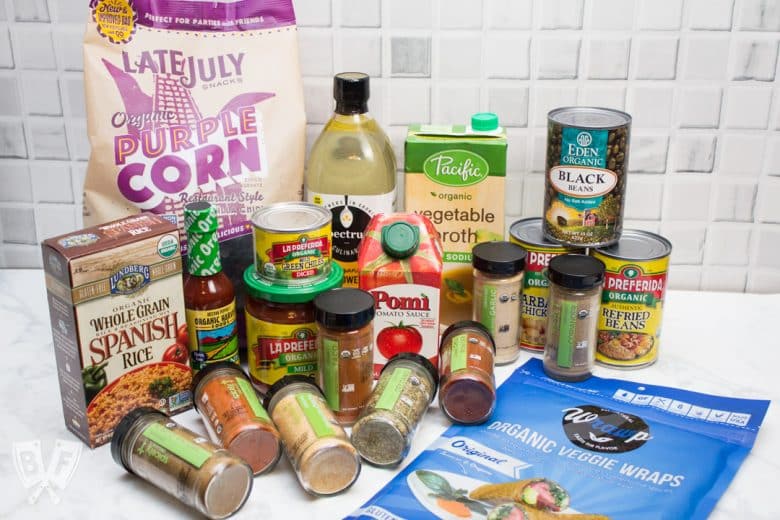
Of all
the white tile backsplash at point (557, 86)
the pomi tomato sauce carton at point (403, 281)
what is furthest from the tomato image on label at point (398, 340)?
the white tile backsplash at point (557, 86)

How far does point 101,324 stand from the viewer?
3.29ft

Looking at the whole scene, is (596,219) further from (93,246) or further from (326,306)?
(93,246)

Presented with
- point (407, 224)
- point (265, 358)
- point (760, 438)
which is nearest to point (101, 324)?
point (265, 358)

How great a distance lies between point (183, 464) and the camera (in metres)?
0.92

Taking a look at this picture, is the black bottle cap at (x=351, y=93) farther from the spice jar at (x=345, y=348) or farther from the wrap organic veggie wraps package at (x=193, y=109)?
the spice jar at (x=345, y=348)

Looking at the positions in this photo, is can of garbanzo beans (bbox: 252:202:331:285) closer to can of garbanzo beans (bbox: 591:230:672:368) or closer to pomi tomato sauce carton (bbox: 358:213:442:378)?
pomi tomato sauce carton (bbox: 358:213:442:378)

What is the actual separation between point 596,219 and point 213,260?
506 mm

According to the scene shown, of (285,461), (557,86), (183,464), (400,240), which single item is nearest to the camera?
(183,464)

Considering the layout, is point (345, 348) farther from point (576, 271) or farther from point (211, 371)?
point (576, 271)

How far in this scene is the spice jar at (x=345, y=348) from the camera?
103cm

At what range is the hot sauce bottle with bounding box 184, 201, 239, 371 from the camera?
1.07 meters

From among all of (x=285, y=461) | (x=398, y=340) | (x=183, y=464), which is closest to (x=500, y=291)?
(x=398, y=340)

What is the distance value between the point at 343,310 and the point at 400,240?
0.14 m

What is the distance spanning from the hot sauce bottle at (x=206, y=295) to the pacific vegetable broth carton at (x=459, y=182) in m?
0.30
